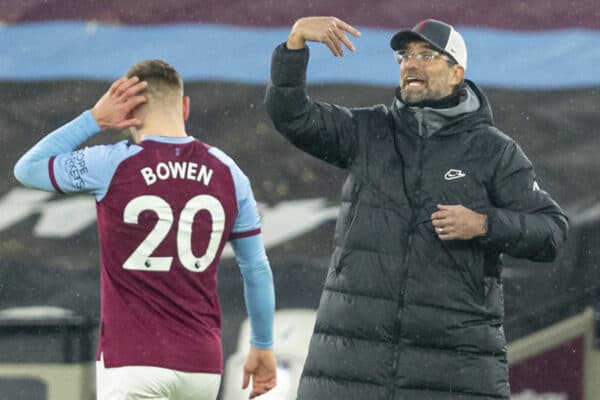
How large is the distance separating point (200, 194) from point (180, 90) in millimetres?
311

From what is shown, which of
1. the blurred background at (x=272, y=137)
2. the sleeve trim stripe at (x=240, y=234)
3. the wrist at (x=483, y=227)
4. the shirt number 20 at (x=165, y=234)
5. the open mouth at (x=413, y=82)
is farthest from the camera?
the blurred background at (x=272, y=137)

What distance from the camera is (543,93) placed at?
5.67 m

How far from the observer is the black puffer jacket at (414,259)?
3.90 m

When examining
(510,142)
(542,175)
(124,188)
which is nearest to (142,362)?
(124,188)

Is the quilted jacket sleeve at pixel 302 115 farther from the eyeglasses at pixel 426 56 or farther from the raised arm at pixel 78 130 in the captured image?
the raised arm at pixel 78 130

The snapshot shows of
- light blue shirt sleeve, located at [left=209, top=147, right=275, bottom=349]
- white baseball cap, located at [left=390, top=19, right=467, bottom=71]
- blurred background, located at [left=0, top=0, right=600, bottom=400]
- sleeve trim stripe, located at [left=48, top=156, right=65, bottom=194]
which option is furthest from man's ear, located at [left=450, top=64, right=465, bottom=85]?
blurred background, located at [left=0, top=0, right=600, bottom=400]

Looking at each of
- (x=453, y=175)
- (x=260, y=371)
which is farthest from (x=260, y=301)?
(x=453, y=175)

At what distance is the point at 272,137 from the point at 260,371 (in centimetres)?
180

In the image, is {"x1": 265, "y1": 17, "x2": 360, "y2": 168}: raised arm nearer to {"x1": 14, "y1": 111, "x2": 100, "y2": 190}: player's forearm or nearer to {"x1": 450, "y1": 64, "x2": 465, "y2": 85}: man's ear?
{"x1": 450, "y1": 64, "x2": 465, "y2": 85}: man's ear

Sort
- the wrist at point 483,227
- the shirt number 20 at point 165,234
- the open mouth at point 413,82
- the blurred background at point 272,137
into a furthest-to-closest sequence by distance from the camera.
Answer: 1. the blurred background at point 272,137
2. the open mouth at point 413,82
3. the wrist at point 483,227
4. the shirt number 20 at point 165,234

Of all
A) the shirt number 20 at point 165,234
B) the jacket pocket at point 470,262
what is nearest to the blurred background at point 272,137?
the jacket pocket at point 470,262

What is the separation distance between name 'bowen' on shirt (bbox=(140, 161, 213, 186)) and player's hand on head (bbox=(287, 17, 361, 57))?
0.44 meters

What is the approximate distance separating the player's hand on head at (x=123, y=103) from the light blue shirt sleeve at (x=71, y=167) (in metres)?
0.07

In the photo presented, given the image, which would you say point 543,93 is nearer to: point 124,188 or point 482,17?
point 482,17
